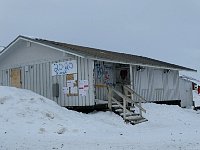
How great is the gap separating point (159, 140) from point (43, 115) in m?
5.24

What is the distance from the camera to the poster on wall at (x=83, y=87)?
61.1 ft

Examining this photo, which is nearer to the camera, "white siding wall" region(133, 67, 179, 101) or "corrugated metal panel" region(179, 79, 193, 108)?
"white siding wall" region(133, 67, 179, 101)

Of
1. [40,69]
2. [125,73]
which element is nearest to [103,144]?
[40,69]

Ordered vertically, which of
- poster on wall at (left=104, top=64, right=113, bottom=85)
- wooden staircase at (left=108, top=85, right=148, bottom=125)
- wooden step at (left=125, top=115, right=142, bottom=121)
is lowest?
wooden step at (left=125, top=115, right=142, bottom=121)

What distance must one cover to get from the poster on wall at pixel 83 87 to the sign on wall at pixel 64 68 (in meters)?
0.79

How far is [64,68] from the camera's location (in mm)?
19672

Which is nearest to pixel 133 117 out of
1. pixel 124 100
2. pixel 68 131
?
pixel 124 100

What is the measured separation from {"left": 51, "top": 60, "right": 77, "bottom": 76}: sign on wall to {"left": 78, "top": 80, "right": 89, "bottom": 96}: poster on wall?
2.59ft

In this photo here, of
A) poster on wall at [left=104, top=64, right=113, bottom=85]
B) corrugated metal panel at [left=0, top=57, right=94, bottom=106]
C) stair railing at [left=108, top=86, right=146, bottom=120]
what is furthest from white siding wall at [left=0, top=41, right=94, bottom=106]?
poster on wall at [left=104, top=64, right=113, bottom=85]

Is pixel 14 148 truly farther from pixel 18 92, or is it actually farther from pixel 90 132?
pixel 18 92

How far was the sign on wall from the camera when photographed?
1928 cm

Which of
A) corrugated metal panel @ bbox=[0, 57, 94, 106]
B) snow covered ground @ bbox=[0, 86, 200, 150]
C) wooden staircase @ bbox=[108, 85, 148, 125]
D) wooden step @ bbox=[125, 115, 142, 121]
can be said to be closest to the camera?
snow covered ground @ bbox=[0, 86, 200, 150]

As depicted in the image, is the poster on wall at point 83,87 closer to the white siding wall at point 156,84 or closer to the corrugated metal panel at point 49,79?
the corrugated metal panel at point 49,79

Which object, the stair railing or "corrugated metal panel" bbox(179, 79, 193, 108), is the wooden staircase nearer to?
the stair railing
